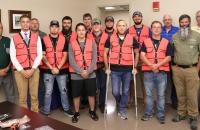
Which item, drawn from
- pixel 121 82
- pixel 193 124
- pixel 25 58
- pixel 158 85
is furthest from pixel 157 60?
pixel 25 58

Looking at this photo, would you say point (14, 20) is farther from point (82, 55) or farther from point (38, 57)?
point (82, 55)

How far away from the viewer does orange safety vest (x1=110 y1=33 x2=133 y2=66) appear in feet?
12.6

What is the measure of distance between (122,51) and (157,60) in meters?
0.55

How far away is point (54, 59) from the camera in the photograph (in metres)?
3.91

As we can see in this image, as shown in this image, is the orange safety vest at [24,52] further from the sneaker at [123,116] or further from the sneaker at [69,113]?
the sneaker at [123,116]

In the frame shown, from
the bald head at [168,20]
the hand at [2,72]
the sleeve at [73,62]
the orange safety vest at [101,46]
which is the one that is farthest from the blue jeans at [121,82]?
the hand at [2,72]

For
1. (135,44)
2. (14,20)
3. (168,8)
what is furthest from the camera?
(168,8)

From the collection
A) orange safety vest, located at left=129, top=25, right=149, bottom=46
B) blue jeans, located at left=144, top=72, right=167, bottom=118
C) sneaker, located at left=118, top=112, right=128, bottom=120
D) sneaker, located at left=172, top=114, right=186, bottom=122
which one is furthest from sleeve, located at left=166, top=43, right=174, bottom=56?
sneaker, located at left=118, top=112, right=128, bottom=120

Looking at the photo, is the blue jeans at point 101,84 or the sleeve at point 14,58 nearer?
the sleeve at point 14,58

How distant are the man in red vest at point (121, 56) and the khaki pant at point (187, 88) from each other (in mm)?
680

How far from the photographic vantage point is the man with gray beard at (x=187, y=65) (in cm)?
354

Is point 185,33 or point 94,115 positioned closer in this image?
point 185,33

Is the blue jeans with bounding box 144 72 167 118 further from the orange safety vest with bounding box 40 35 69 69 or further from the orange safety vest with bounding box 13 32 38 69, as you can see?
the orange safety vest with bounding box 13 32 38 69

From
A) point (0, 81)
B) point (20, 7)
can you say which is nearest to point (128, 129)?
point (0, 81)
